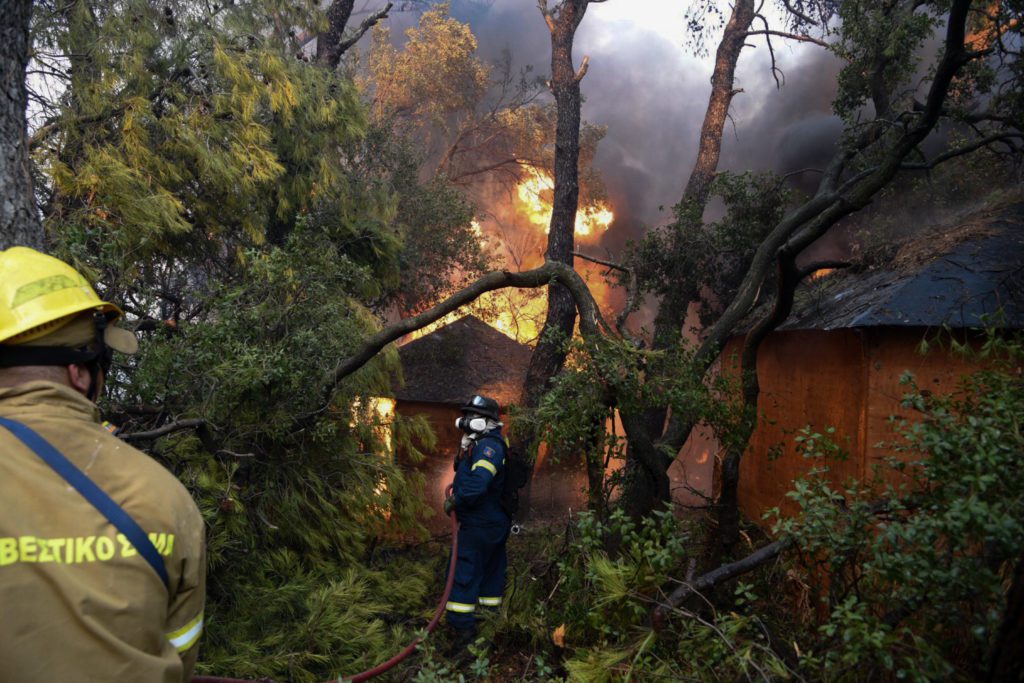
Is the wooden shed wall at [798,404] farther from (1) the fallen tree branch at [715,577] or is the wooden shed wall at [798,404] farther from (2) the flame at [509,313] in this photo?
(2) the flame at [509,313]

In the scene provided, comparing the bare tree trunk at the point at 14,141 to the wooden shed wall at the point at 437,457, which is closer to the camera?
the bare tree trunk at the point at 14,141

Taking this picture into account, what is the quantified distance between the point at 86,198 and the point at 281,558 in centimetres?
414

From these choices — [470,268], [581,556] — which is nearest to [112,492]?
[581,556]

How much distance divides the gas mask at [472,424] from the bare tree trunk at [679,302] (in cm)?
136

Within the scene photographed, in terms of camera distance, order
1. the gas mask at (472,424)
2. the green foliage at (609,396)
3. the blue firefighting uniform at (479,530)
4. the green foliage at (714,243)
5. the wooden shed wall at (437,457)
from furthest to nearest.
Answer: the wooden shed wall at (437,457), the green foliage at (714,243), the gas mask at (472,424), the blue firefighting uniform at (479,530), the green foliage at (609,396)

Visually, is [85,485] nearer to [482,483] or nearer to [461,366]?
[482,483]

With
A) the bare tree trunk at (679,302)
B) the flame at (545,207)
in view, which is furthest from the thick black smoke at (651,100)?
the bare tree trunk at (679,302)

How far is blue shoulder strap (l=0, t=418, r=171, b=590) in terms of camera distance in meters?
1.74

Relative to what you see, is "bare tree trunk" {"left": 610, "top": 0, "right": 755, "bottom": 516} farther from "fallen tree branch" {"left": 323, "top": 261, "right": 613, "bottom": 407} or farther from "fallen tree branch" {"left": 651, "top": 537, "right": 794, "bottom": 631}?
"fallen tree branch" {"left": 651, "top": 537, "right": 794, "bottom": 631}

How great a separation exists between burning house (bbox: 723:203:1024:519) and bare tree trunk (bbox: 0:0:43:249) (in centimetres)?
552

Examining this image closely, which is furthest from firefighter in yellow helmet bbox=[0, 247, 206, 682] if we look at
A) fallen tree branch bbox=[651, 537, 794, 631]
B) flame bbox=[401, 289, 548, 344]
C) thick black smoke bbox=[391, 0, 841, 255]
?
thick black smoke bbox=[391, 0, 841, 255]

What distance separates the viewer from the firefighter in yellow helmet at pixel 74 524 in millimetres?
1677

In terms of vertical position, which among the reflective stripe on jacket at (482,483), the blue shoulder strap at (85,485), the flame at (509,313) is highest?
the flame at (509,313)

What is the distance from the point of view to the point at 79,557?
1.72 metres
